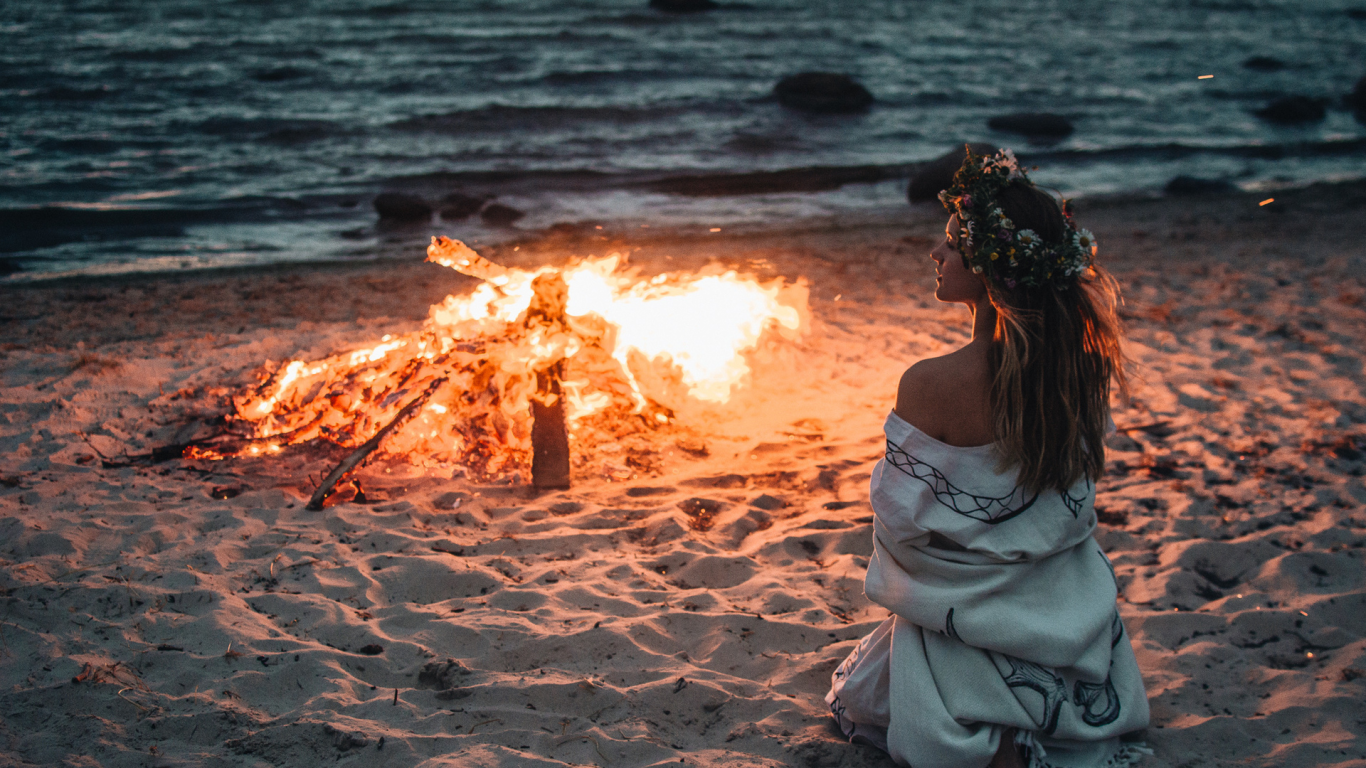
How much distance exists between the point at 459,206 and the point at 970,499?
41.9ft

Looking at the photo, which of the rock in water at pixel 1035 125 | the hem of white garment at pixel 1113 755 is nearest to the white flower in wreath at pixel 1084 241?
the hem of white garment at pixel 1113 755

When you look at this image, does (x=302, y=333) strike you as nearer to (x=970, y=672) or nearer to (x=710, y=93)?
(x=970, y=672)

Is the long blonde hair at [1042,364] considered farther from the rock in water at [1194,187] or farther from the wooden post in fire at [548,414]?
the rock in water at [1194,187]

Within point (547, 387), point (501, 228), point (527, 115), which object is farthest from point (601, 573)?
point (527, 115)

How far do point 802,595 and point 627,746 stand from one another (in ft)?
4.13

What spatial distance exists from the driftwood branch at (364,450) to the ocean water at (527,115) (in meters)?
7.48

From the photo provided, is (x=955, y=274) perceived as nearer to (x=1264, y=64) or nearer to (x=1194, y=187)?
(x=1194, y=187)

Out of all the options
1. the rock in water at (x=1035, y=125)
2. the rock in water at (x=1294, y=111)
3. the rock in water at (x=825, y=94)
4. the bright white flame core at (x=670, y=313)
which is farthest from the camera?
the rock in water at (x=825, y=94)

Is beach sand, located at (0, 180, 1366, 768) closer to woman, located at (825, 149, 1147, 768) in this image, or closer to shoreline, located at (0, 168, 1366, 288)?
woman, located at (825, 149, 1147, 768)

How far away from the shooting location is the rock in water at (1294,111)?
20.7 meters

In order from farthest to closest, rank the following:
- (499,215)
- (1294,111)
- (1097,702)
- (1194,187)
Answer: (1294,111) → (1194,187) → (499,215) → (1097,702)

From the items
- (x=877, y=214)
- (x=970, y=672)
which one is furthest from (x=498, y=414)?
(x=877, y=214)

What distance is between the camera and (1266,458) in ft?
17.2

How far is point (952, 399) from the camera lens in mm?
2688
